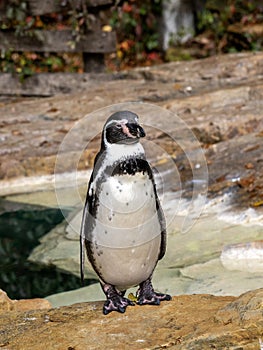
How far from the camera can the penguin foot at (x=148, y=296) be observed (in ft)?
11.5

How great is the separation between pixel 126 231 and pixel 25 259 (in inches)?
104

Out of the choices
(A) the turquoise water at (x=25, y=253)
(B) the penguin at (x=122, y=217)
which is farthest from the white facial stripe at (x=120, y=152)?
(A) the turquoise water at (x=25, y=253)

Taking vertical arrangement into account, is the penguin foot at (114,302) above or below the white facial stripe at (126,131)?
below

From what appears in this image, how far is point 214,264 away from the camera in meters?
5.21

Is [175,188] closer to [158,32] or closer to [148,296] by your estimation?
[148,296]

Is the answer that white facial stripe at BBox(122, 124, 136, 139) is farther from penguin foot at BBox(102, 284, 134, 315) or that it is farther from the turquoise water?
the turquoise water

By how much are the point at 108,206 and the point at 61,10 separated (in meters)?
7.02

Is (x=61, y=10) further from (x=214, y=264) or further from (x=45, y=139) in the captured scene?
(x=214, y=264)

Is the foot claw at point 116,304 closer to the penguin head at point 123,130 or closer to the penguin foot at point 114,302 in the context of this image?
the penguin foot at point 114,302

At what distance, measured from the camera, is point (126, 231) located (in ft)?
10.8

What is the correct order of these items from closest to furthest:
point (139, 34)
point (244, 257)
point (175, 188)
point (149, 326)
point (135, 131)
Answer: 1. point (135, 131)
2. point (149, 326)
3. point (244, 257)
4. point (175, 188)
5. point (139, 34)

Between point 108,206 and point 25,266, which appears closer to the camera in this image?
point 108,206

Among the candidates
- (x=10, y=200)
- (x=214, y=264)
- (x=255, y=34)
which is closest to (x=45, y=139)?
(x=10, y=200)

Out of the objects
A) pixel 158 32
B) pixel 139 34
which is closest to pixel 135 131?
pixel 139 34
